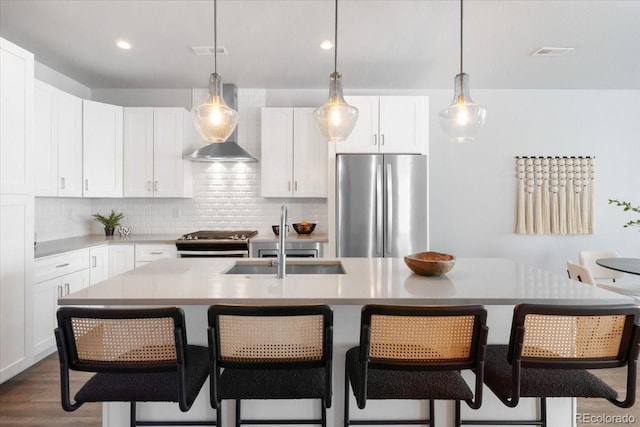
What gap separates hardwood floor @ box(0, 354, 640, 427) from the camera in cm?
234

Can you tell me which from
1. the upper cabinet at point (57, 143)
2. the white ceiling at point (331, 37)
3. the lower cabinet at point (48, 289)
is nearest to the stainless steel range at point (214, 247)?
the lower cabinet at point (48, 289)

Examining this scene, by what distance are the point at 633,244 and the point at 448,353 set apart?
4797mm

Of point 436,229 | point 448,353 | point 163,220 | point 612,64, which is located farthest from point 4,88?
point 612,64

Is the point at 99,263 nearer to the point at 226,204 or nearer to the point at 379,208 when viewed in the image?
the point at 226,204

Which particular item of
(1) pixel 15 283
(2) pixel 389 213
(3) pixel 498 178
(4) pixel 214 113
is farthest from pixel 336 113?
(3) pixel 498 178

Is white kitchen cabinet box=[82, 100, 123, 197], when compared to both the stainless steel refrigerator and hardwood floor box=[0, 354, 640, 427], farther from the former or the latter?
the stainless steel refrigerator

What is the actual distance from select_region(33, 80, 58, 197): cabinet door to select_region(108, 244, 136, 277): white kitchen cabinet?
81 centimetres

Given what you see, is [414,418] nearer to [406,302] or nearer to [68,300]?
[406,302]

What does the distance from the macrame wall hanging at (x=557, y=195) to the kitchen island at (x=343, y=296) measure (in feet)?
9.36

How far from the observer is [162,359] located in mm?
1455

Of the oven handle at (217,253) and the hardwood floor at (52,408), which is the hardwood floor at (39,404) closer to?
the hardwood floor at (52,408)

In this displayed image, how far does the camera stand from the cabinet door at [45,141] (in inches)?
134

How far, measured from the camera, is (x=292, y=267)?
260 centimetres

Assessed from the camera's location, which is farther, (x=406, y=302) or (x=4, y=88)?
(x=4, y=88)
